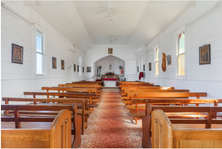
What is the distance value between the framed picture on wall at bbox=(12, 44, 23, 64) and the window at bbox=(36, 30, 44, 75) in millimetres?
1343

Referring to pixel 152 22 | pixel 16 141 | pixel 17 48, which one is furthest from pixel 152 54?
pixel 16 141

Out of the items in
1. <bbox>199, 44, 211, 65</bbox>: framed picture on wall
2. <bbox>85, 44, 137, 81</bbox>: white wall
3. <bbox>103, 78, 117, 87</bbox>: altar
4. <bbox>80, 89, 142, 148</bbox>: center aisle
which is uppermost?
<bbox>85, 44, 137, 81</bbox>: white wall

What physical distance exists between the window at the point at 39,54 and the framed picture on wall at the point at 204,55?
590 cm

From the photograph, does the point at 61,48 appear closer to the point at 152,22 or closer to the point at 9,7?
the point at 9,7

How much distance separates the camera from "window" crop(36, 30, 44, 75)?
236 inches

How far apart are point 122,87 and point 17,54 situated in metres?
3.76

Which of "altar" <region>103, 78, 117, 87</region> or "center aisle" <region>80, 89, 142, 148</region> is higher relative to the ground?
"altar" <region>103, 78, 117, 87</region>

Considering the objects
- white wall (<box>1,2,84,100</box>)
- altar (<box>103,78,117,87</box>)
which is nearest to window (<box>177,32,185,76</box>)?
white wall (<box>1,2,84,100</box>)

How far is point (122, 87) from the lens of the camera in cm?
584

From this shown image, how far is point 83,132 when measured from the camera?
3086 millimetres

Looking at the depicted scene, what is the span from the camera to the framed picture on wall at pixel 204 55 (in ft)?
13.5

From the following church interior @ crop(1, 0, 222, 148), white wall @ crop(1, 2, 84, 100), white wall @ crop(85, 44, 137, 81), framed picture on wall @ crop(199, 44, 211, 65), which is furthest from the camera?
white wall @ crop(85, 44, 137, 81)

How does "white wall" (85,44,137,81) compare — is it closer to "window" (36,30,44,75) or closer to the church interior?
the church interior

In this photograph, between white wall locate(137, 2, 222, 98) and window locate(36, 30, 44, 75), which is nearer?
white wall locate(137, 2, 222, 98)
